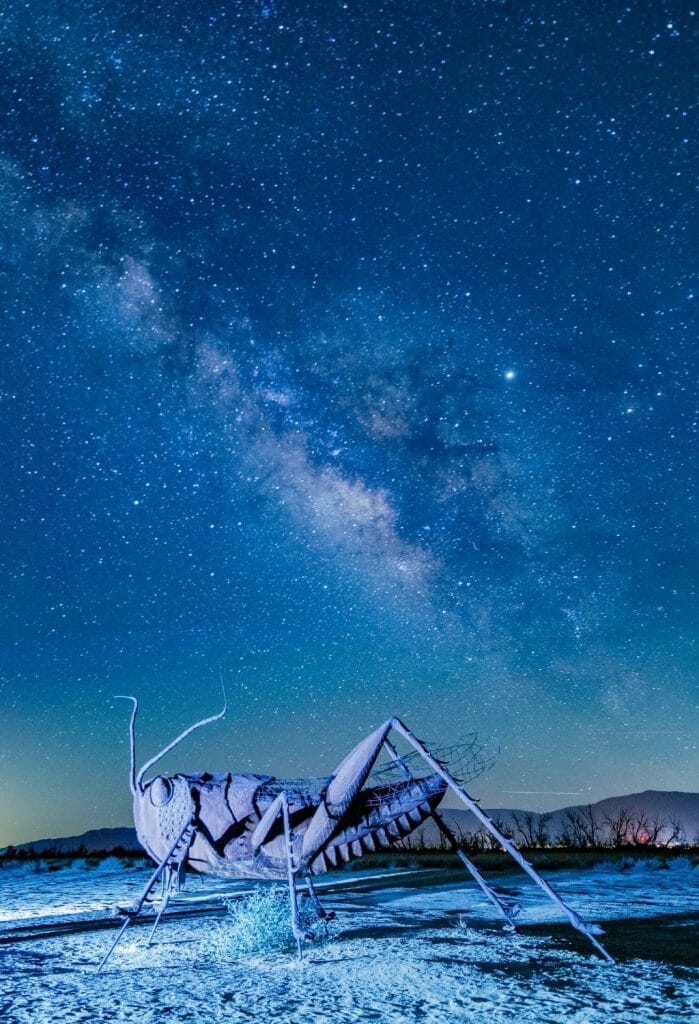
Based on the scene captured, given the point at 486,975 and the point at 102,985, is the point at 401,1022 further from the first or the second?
the point at 102,985

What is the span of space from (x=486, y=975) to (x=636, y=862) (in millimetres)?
14017

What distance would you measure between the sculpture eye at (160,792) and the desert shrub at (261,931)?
4.39 ft

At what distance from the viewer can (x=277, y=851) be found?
670 centimetres

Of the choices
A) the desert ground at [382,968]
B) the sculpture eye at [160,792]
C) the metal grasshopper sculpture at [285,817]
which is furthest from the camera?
the sculpture eye at [160,792]

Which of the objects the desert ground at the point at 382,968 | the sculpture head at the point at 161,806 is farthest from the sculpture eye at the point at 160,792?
the desert ground at the point at 382,968

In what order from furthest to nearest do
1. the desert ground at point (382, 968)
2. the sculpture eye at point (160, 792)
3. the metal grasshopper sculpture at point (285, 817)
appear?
the sculpture eye at point (160, 792) → the metal grasshopper sculpture at point (285, 817) → the desert ground at point (382, 968)

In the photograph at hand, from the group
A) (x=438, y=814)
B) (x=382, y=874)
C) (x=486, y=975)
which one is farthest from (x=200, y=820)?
(x=382, y=874)

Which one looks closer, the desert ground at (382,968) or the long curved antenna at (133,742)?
the desert ground at (382,968)

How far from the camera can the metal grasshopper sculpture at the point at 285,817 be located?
6.36m

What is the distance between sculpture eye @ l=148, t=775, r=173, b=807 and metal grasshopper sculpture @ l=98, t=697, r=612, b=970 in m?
0.01

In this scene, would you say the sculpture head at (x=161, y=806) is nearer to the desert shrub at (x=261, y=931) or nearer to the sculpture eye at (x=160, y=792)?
the sculpture eye at (x=160, y=792)

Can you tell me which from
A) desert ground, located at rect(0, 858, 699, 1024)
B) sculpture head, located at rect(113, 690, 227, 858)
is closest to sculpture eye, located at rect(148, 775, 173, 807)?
sculpture head, located at rect(113, 690, 227, 858)

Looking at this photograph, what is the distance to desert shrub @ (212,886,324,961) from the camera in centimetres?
638

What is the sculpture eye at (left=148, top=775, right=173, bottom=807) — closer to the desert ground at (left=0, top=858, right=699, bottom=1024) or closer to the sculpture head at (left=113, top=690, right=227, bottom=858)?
the sculpture head at (left=113, top=690, right=227, bottom=858)
